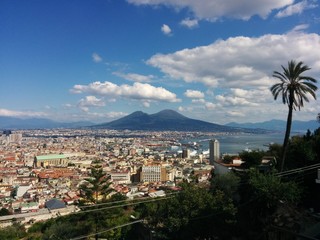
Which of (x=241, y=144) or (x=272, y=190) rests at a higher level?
(x=272, y=190)

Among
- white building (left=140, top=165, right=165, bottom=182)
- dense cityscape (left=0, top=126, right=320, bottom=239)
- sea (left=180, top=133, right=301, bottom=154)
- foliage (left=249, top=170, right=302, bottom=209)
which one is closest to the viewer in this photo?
foliage (left=249, top=170, right=302, bottom=209)

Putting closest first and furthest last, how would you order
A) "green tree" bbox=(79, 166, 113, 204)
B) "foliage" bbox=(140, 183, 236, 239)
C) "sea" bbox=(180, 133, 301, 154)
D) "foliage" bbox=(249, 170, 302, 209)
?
"foliage" bbox=(249, 170, 302, 209) < "foliage" bbox=(140, 183, 236, 239) < "green tree" bbox=(79, 166, 113, 204) < "sea" bbox=(180, 133, 301, 154)

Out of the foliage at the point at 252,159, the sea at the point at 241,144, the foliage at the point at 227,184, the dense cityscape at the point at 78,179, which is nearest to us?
the foliage at the point at 227,184

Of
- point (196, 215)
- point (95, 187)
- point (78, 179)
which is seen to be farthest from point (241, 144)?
point (196, 215)

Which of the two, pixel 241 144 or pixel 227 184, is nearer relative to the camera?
pixel 227 184

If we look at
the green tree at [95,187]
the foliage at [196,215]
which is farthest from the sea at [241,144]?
the foliage at [196,215]

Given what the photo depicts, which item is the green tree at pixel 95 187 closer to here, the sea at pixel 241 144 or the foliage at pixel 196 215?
the foliage at pixel 196 215

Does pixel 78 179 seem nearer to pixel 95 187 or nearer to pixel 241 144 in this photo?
pixel 95 187

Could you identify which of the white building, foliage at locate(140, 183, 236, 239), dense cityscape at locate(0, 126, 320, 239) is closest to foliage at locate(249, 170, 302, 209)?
foliage at locate(140, 183, 236, 239)

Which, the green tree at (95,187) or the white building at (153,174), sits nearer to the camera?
the green tree at (95,187)

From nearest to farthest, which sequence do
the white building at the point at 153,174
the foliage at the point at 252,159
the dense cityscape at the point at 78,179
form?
1. the foliage at the point at 252,159
2. the dense cityscape at the point at 78,179
3. the white building at the point at 153,174

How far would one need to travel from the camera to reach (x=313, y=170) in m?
11.3

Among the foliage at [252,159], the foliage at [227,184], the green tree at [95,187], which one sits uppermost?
the foliage at [252,159]

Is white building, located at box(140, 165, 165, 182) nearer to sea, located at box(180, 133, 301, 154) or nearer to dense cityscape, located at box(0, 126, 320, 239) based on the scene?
dense cityscape, located at box(0, 126, 320, 239)
